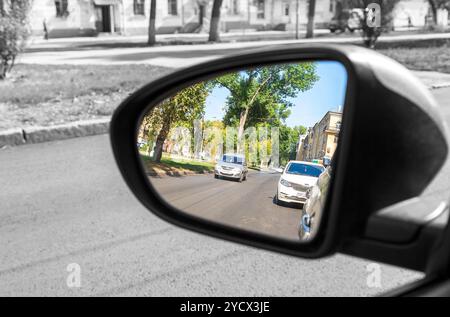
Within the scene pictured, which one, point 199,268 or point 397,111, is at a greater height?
point 397,111

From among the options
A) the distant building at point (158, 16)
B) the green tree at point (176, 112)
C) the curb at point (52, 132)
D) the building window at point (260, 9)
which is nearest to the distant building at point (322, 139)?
the green tree at point (176, 112)

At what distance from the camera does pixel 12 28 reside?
11.8m

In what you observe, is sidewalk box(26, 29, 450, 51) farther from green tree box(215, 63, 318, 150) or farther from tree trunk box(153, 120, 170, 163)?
green tree box(215, 63, 318, 150)

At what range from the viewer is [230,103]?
1198 millimetres

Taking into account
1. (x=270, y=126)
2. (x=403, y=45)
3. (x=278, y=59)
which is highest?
(x=278, y=59)

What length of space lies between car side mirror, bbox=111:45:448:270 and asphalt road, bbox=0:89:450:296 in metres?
1.33

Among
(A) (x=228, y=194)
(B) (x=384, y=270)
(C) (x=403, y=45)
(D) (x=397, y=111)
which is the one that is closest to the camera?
(D) (x=397, y=111)

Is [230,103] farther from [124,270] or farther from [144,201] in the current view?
[124,270]

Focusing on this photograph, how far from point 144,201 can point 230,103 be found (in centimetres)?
32

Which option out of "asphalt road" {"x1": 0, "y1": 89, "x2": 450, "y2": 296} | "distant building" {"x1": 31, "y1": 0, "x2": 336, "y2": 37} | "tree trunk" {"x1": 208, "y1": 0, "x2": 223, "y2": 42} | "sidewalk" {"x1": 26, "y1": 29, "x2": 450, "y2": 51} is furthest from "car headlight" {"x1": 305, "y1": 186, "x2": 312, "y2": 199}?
"distant building" {"x1": 31, "y1": 0, "x2": 336, "y2": 37}

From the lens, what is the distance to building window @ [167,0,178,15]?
4081cm

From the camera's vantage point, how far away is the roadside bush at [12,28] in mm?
11789

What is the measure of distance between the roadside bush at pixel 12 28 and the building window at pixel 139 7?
2712cm

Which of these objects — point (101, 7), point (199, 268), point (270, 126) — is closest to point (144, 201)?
point (270, 126)
